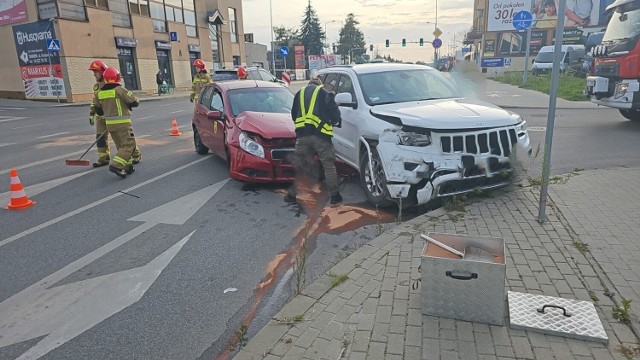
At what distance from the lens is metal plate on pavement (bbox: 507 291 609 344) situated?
9.51ft

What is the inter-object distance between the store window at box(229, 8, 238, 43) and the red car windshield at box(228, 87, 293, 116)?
41.6 meters

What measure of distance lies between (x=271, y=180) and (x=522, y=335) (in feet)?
14.7

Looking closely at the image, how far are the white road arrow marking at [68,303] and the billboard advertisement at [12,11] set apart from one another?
29.1 metres

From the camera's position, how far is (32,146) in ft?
38.1

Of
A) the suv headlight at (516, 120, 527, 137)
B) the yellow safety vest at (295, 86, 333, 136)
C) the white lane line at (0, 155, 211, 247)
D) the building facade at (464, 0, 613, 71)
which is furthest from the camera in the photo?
the building facade at (464, 0, 613, 71)

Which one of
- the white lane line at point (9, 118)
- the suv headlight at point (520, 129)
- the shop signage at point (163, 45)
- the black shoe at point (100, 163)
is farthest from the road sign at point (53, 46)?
the suv headlight at point (520, 129)

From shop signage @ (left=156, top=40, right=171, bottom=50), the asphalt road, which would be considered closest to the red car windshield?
the asphalt road

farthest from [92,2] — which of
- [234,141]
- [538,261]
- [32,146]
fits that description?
[538,261]

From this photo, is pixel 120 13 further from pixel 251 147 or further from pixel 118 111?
pixel 251 147

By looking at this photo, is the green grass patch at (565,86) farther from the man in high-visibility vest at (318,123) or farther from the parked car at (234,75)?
the parked car at (234,75)

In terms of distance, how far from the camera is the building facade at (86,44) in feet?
86.0

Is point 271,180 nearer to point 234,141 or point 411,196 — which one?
point 234,141

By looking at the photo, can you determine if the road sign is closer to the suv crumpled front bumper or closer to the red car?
the red car

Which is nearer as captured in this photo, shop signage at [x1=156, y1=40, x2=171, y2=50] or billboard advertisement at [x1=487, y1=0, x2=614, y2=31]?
shop signage at [x1=156, y1=40, x2=171, y2=50]
